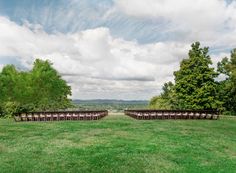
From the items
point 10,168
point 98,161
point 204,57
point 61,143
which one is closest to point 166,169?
point 98,161

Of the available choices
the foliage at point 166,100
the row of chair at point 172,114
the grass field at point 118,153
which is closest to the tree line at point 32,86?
the foliage at point 166,100

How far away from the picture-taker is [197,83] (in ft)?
194

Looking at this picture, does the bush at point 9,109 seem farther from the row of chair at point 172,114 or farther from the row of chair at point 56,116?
the row of chair at point 172,114

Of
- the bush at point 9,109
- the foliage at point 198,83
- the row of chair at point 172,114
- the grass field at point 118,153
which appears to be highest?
the foliage at point 198,83

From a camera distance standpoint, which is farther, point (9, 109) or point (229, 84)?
point (229, 84)

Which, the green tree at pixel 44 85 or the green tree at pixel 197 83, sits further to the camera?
the green tree at pixel 44 85

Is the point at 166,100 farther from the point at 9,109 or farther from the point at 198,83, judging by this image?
the point at 9,109

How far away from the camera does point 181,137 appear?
24297mm

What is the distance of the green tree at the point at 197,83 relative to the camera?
190 ft

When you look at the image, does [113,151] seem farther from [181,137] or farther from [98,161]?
[181,137]

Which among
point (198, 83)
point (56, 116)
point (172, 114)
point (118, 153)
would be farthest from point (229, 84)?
point (118, 153)

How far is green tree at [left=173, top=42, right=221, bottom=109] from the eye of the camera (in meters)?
58.1

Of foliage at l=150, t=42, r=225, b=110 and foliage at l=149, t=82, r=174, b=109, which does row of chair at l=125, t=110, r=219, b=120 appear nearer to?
foliage at l=150, t=42, r=225, b=110

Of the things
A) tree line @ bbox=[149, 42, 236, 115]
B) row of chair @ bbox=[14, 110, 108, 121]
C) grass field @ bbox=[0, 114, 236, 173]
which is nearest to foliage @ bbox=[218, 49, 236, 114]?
tree line @ bbox=[149, 42, 236, 115]
